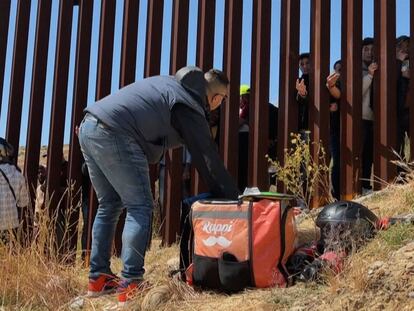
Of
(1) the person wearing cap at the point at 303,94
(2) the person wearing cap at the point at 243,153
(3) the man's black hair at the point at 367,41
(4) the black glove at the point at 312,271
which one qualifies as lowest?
(4) the black glove at the point at 312,271

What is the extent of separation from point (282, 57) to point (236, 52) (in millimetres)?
455

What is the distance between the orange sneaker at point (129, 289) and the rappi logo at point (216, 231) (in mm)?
475

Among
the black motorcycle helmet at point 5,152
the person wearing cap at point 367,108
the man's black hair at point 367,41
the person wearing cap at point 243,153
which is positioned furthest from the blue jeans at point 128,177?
the man's black hair at point 367,41

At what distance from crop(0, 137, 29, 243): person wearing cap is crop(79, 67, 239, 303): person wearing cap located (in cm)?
130

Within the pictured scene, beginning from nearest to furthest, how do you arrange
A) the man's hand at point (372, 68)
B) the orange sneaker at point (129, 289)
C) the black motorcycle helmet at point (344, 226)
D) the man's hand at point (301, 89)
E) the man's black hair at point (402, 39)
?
1. the orange sneaker at point (129, 289)
2. the black motorcycle helmet at point (344, 226)
3. the man's hand at point (301, 89)
4. the man's hand at point (372, 68)
5. the man's black hair at point (402, 39)

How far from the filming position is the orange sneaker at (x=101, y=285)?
12.5ft

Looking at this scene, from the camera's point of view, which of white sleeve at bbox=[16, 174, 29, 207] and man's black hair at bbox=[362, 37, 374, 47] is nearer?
white sleeve at bbox=[16, 174, 29, 207]

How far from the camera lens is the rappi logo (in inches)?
143

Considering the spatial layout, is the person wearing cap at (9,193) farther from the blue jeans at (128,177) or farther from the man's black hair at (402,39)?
the man's black hair at (402,39)

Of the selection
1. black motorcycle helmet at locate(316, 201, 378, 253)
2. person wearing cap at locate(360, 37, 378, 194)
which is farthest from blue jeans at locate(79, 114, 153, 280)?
person wearing cap at locate(360, 37, 378, 194)

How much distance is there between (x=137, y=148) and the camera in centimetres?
374

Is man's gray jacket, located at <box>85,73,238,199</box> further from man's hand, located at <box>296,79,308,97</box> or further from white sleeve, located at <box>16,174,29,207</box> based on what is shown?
man's hand, located at <box>296,79,308,97</box>

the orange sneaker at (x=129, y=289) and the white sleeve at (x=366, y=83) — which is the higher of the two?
the white sleeve at (x=366, y=83)

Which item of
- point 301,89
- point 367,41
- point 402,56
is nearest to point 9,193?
point 301,89
